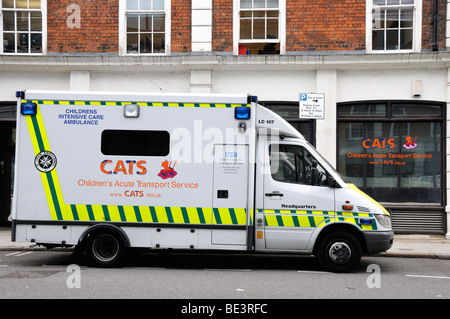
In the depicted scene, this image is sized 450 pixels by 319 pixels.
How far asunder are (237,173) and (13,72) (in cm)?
832

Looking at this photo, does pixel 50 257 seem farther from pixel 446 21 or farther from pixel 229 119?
pixel 446 21

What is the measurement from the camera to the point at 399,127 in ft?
44.3

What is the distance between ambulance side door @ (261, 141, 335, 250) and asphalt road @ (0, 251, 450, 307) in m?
0.58

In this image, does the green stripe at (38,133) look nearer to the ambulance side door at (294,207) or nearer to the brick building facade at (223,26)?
the ambulance side door at (294,207)

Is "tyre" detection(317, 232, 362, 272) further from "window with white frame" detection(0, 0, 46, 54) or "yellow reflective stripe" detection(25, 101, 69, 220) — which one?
"window with white frame" detection(0, 0, 46, 54)

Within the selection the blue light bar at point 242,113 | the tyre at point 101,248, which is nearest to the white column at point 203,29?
the blue light bar at point 242,113

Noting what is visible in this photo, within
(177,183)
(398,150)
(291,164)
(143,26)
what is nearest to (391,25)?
(398,150)

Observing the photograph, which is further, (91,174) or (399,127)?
(399,127)

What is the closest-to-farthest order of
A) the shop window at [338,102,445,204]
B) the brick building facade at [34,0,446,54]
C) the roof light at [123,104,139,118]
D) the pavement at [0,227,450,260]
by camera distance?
the roof light at [123,104,139,118] < the pavement at [0,227,450,260] < the shop window at [338,102,445,204] < the brick building facade at [34,0,446,54]

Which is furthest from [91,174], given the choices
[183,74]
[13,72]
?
[13,72]

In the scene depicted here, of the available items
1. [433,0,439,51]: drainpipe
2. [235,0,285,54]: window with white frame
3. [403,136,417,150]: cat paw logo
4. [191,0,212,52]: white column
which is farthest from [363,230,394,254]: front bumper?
[191,0,212,52]: white column

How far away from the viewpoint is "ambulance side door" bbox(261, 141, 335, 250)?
870 cm
